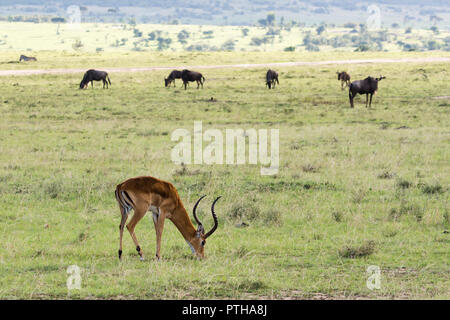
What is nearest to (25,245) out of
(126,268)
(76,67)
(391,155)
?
(126,268)

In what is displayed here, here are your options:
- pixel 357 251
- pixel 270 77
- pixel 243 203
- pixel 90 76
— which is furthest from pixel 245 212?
pixel 90 76

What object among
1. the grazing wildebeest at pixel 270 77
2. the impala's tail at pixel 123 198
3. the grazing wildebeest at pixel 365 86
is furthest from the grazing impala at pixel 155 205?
the grazing wildebeest at pixel 270 77

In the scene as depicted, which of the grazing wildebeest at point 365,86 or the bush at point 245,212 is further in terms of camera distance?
the grazing wildebeest at point 365,86

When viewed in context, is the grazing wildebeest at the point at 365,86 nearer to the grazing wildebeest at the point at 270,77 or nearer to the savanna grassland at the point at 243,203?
the savanna grassland at the point at 243,203

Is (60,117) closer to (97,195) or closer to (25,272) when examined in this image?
(97,195)

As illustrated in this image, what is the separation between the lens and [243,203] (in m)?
12.6

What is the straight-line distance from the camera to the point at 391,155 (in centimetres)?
1880

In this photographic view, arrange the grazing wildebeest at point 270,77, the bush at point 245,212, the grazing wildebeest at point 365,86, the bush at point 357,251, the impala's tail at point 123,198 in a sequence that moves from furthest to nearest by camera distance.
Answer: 1. the grazing wildebeest at point 270,77
2. the grazing wildebeest at point 365,86
3. the bush at point 245,212
4. the bush at point 357,251
5. the impala's tail at point 123,198

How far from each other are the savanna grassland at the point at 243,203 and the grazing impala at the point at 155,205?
0.35 meters

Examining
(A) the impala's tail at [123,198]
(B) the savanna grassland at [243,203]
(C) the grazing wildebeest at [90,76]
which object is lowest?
(B) the savanna grassland at [243,203]

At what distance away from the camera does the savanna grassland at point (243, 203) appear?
8.52 metres

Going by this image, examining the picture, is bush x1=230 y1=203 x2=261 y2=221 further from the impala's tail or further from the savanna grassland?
the impala's tail

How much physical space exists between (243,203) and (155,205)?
161 inches
